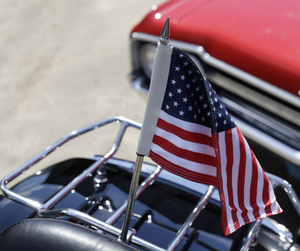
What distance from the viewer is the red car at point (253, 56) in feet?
8.05

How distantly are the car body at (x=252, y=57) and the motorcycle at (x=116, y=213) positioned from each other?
0.79 m

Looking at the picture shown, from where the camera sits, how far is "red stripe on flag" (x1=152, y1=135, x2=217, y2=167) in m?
1.38

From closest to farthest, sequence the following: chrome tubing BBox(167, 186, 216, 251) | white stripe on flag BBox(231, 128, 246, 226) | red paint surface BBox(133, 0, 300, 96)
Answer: white stripe on flag BBox(231, 128, 246, 226) < chrome tubing BBox(167, 186, 216, 251) < red paint surface BBox(133, 0, 300, 96)

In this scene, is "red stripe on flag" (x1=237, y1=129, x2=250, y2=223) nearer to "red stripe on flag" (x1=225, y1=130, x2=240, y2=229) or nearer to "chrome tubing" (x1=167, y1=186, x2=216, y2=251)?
"red stripe on flag" (x1=225, y1=130, x2=240, y2=229)

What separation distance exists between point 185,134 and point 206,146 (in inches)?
3.6

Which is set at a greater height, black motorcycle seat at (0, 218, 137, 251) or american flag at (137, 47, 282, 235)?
american flag at (137, 47, 282, 235)

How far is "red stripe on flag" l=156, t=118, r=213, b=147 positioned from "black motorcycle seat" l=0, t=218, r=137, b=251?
16.9 inches

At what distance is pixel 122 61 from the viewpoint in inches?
188

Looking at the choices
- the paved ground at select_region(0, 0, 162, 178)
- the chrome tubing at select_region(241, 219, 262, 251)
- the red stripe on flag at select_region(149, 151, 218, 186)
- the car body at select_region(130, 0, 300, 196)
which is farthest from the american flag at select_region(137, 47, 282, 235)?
the paved ground at select_region(0, 0, 162, 178)

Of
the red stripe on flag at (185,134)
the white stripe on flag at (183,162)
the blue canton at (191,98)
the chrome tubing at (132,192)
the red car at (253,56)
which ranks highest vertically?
the red car at (253,56)

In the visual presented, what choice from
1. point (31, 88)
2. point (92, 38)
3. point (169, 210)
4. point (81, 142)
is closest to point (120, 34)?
point (92, 38)

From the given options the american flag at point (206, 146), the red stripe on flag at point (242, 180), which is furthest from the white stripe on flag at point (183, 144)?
the red stripe on flag at point (242, 180)

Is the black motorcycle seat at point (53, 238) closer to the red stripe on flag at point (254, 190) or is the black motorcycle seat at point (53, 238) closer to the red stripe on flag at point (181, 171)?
the red stripe on flag at point (181, 171)

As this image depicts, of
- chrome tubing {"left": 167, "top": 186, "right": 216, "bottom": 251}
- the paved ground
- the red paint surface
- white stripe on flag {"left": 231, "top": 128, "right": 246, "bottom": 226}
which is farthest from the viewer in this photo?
the paved ground
